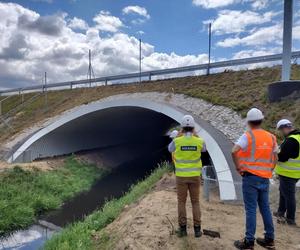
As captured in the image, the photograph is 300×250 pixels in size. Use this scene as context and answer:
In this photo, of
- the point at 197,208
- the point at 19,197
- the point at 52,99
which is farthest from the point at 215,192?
the point at 52,99

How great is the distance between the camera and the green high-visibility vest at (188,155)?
5.29 m

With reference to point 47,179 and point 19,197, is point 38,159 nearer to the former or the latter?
point 47,179

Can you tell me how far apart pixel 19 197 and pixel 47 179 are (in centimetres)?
258

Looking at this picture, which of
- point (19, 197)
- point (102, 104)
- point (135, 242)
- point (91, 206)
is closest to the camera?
point (135, 242)

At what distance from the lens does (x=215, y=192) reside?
847cm

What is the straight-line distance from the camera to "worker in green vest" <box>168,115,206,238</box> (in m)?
5.28

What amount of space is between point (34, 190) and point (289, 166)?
1027cm

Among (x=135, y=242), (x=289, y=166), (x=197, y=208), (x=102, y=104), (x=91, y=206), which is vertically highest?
Result: (x=102, y=104)

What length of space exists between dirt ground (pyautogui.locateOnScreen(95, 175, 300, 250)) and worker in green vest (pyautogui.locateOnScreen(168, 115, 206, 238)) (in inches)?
11.0

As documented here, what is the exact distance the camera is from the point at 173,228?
5824mm

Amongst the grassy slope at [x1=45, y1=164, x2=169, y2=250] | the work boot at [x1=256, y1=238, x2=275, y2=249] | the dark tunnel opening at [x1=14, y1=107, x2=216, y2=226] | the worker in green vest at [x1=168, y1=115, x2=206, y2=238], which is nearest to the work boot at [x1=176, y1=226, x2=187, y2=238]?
the worker in green vest at [x1=168, y1=115, x2=206, y2=238]

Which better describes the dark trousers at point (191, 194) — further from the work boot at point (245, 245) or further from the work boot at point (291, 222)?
the work boot at point (291, 222)

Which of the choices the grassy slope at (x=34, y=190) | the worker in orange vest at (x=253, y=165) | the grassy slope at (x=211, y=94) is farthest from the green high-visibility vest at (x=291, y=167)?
the grassy slope at (x=34, y=190)

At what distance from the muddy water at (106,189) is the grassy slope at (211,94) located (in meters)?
4.78
